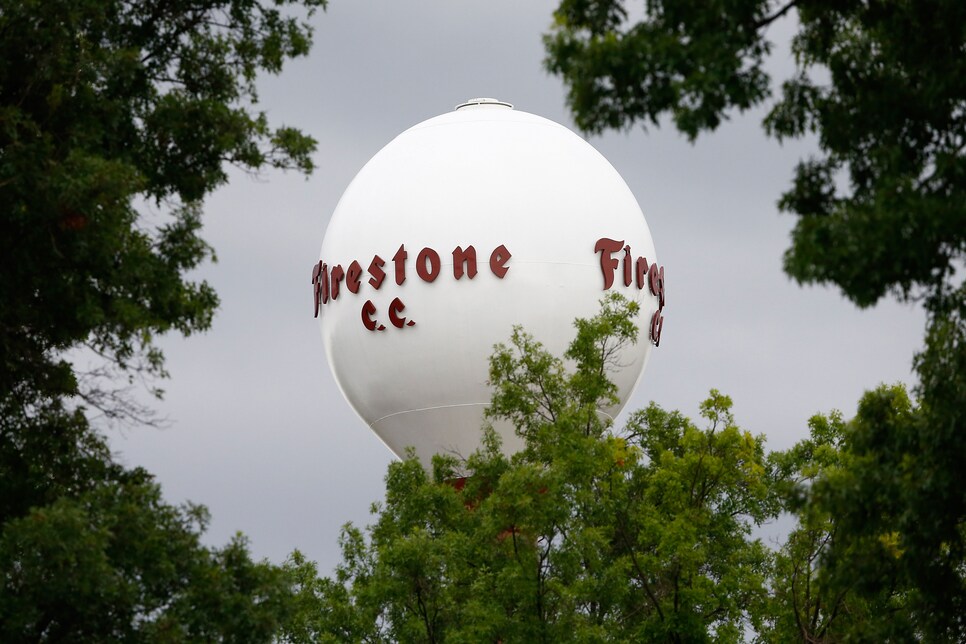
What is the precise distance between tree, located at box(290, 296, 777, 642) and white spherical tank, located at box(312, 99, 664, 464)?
0.87m

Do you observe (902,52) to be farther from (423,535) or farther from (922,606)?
(423,535)

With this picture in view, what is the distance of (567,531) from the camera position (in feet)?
82.6

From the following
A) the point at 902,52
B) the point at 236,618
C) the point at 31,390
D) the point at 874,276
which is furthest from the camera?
the point at 31,390

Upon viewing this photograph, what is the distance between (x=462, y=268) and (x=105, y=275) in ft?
37.7

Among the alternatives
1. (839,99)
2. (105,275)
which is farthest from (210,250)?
(839,99)

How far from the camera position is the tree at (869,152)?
15539mm

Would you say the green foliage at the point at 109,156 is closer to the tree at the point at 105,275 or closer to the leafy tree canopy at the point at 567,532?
the tree at the point at 105,275

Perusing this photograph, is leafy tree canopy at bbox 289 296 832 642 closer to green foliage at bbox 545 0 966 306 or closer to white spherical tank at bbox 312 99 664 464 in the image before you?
white spherical tank at bbox 312 99 664 464

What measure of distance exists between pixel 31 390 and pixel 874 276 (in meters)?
9.24

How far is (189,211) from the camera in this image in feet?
64.9

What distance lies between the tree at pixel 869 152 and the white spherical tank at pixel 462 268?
10.3 meters

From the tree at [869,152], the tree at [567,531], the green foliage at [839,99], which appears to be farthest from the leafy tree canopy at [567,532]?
the green foliage at [839,99]

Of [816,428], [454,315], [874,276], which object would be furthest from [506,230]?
[874,276]

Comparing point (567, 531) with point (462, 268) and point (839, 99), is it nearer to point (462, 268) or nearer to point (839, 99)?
point (462, 268)
